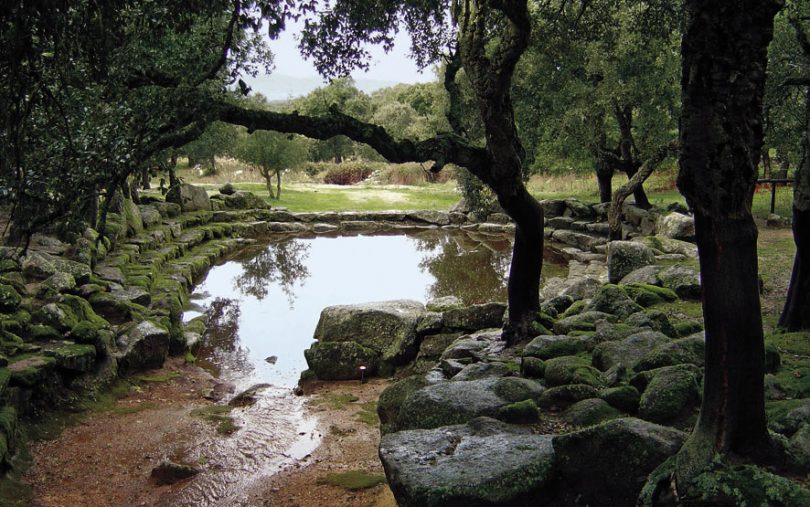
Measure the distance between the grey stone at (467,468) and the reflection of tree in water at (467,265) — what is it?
1229 centimetres

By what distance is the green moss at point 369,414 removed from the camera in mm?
9545

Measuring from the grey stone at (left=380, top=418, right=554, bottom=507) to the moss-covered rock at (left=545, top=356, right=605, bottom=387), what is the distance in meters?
1.41

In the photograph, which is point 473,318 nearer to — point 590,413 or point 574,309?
point 574,309

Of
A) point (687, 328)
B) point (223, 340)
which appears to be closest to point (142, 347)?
point (223, 340)

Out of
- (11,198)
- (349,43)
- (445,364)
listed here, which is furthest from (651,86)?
(11,198)

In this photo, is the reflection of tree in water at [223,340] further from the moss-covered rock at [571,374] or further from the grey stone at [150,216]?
the grey stone at [150,216]

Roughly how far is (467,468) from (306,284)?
15.8 m

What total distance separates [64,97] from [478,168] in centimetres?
513

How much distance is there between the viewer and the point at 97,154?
6207 mm

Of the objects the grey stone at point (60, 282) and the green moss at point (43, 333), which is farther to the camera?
the grey stone at point (60, 282)

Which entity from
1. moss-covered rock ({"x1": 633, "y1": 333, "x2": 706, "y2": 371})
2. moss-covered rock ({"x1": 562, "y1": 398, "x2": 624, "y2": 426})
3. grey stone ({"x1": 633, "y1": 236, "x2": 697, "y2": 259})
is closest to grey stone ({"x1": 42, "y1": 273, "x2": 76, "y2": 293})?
moss-covered rock ({"x1": 562, "y1": 398, "x2": 624, "y2": 426})

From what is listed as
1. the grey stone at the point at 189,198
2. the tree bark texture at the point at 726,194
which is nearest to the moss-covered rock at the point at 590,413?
the tree bark texture at the point at 726,194

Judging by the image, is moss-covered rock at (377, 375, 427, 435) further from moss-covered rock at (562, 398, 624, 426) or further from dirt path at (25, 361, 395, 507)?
moss-covered rock at (562, 398, 624, 426)

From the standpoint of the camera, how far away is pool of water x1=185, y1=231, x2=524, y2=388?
1354cm
